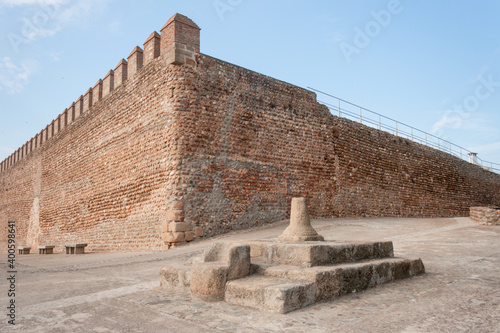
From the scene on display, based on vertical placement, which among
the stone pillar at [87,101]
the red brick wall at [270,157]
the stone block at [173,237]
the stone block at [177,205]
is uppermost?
the stone pillar at [87,101]

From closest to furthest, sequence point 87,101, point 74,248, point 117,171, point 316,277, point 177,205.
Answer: point 316,277 → point 177,205 → point 74,248 → point 117,171 → point 87,101

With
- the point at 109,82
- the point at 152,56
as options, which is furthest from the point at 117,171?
the point at 152,56

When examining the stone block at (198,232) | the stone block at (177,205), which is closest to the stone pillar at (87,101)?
the stone block at (177,205)

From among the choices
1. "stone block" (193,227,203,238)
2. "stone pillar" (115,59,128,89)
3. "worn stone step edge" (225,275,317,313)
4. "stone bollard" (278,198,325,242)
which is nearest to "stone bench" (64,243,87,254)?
"stone block" (193,227,203,238)

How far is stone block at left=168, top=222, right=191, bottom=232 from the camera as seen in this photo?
28.6ft

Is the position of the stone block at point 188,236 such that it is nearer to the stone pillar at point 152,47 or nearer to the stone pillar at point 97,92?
the stone pillar at point 152,47

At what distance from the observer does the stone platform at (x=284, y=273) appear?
10.1ft

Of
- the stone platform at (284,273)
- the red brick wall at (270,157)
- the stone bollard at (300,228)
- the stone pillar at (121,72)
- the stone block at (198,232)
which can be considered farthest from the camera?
the stone pillar at (121,72)

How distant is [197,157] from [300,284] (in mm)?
6649

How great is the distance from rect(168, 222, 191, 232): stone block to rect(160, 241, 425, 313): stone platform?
4630mm

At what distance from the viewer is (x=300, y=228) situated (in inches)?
180

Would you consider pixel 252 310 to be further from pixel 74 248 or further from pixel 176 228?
pixel 74 248

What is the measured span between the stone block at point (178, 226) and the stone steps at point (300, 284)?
530 cm

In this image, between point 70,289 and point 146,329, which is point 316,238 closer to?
point 146,329
